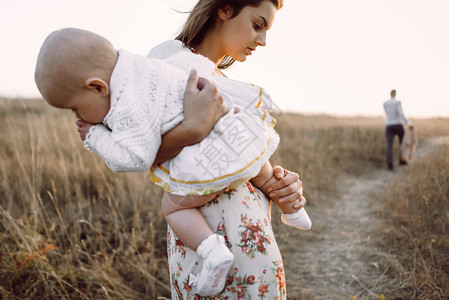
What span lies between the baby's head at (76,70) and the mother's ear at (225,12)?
63 cm

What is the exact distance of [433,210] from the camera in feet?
11.1

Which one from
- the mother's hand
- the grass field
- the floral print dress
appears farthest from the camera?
the grass field

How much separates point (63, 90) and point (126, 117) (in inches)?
9.3

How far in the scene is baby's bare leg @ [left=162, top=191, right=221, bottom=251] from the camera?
3.39 feet

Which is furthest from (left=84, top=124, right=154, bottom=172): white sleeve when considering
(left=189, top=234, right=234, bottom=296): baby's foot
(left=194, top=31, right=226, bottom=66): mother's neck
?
(left=194, top=31, right=226, bottom=66): mother's neck

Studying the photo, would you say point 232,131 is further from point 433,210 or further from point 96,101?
point 433,210

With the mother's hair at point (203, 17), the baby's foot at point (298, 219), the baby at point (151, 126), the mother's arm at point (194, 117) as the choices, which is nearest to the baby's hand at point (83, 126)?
the baby at point (151, 126)

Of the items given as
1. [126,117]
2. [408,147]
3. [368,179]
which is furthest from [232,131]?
[408,147]

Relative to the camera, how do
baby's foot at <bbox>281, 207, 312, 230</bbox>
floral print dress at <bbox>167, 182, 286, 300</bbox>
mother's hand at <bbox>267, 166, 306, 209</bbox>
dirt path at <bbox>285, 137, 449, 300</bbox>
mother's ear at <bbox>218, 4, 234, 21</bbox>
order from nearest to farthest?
1. floral print dress at <bbox>167, 182, 286, 300</bbox>
2. mother's hand at <bbox>267, 166, 306, 209</bbox>
3. baby's foot at <bbox>281, 207, 312, 230</bbox>
4. mother's ear at <bbox>218, 4, 234, 21</bbox>
5. dirt path at <bbox>285, 137, 449, 300</bbox>

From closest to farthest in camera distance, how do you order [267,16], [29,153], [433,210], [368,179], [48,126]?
1. [267,16]
2. [433,210]
3. [29,153]
4. [48,126]
5. [368,179]

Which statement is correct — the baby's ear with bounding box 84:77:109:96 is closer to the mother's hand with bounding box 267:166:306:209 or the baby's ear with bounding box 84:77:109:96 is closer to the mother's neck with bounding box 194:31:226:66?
the mother's neck with bounding box 194:31:226:66

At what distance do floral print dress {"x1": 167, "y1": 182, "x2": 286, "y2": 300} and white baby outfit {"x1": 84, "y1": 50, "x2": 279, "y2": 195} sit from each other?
11 cm

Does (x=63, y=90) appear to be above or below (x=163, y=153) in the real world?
above

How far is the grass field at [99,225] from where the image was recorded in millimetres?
2244
